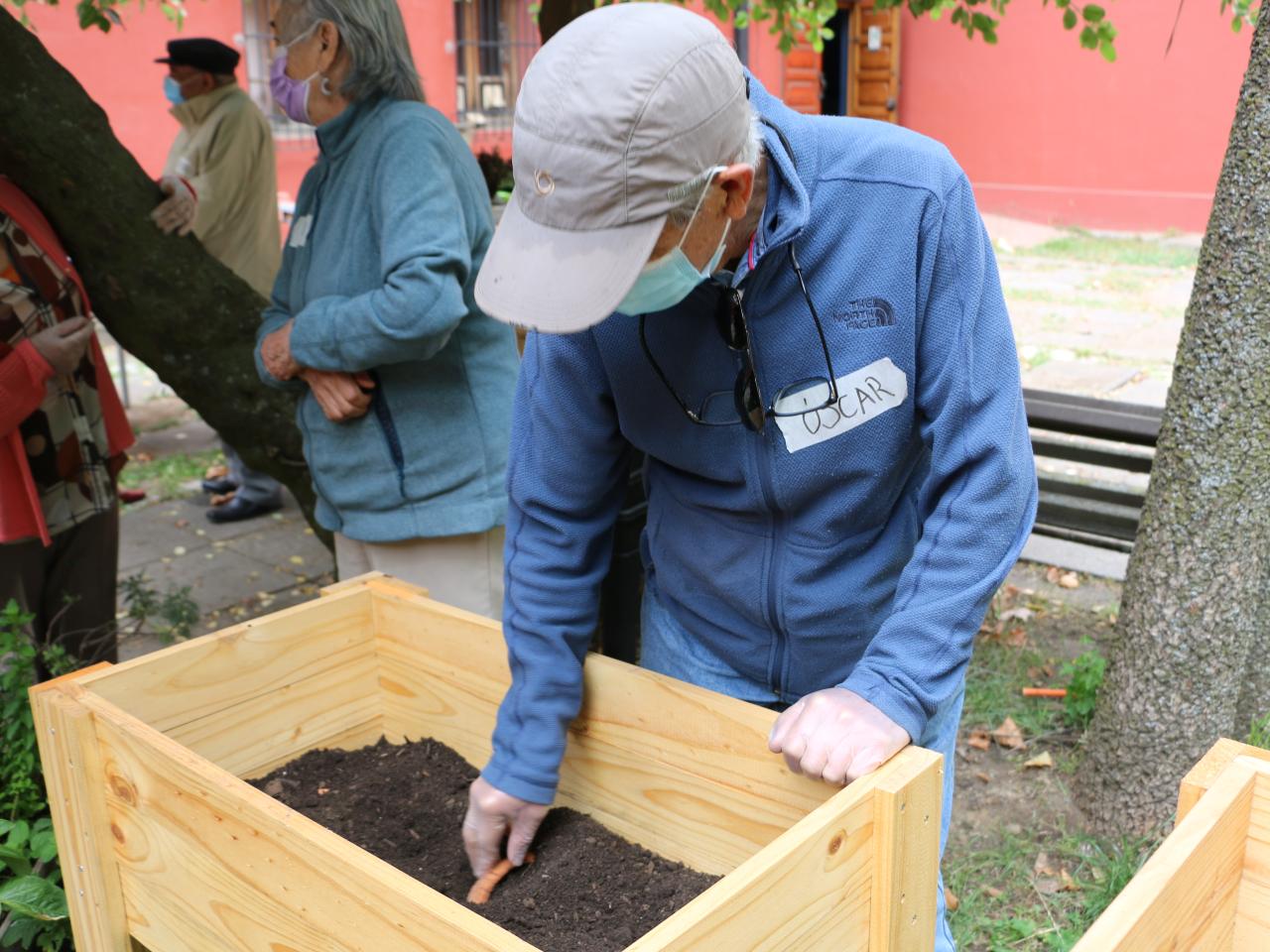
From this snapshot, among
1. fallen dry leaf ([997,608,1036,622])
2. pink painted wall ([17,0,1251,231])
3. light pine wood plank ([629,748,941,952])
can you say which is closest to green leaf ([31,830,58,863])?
light pine wood plank ([629,748,941,952])

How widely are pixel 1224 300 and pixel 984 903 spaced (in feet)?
4.88

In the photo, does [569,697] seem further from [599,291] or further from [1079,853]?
[1079,853]

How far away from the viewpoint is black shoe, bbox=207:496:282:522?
5922mm

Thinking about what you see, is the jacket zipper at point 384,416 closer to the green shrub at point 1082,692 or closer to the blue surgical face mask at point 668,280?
the blue surgical face mask at point 668,280

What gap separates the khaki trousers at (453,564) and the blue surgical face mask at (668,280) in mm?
1450

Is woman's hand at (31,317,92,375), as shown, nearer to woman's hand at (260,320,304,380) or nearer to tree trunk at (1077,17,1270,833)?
woman's hand at (260,320,304,380)

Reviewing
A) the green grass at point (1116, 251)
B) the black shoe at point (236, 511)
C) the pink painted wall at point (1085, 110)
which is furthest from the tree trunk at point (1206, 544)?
the pink painted wall at point (1085, 110)

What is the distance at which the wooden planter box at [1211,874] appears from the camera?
47.9 inches

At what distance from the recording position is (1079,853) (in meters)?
3.00

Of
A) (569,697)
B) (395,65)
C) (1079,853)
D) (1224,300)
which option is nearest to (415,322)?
(395,65)

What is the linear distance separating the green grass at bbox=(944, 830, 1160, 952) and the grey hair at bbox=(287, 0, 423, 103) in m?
2.23

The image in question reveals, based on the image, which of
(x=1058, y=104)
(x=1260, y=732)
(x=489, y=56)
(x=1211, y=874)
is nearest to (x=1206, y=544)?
(x=1260, y=732)

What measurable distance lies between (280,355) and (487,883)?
1.34m

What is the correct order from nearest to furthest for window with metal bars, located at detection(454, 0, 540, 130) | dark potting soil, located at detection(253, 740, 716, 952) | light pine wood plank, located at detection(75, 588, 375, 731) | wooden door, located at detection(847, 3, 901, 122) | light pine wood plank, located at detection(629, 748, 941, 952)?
light pine wood plank, located at detection(629, 748, 941, 952) < dark potting soil, located at detection(253, 740, 716, 952) < light pine wood plank, located at detection(75, 588, 375, 731) < window with metal bars, located at detection(454, 0, 540, 130) < wooden door, located at detection(847, 3, 901, 122)
